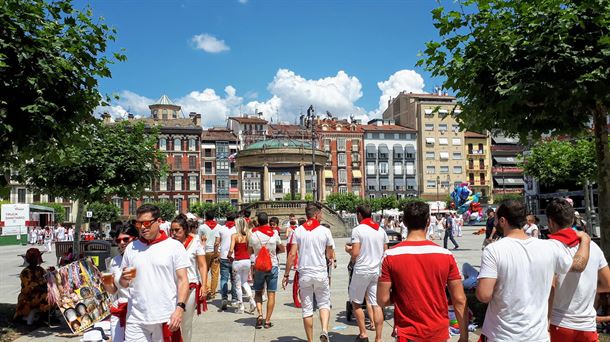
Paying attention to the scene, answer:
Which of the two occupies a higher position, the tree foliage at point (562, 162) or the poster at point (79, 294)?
the tree foliage at point (562, 162)

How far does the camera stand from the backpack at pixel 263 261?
862 cm

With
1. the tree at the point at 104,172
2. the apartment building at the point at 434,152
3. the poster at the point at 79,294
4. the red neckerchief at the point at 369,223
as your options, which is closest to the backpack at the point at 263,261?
the red neckerchief at the point at 369,223

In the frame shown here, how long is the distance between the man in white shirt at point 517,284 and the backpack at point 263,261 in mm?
5036

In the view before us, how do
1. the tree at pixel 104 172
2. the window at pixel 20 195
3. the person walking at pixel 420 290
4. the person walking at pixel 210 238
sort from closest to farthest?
the person walking at pixel 420 290, the person walking at pixel 210 238, the tree at pixel 104 172, the window at pixel 20 195

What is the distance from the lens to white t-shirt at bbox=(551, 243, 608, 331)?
14.0 ft

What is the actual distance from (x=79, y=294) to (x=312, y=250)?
4260mm

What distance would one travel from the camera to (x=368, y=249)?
7.41 meters

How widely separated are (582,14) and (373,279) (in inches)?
171

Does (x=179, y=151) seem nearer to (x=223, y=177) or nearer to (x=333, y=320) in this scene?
(x=223, y=177)

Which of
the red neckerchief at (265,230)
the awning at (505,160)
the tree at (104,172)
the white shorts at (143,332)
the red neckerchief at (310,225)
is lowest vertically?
the white shorts at (143,332)

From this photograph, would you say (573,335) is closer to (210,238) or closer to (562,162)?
(210,238)

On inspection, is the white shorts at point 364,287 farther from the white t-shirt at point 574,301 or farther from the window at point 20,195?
the window at point 20,195

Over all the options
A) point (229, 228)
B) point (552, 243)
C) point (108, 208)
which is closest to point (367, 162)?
point (108, 208)

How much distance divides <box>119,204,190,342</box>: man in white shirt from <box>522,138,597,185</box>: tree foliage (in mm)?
32966
